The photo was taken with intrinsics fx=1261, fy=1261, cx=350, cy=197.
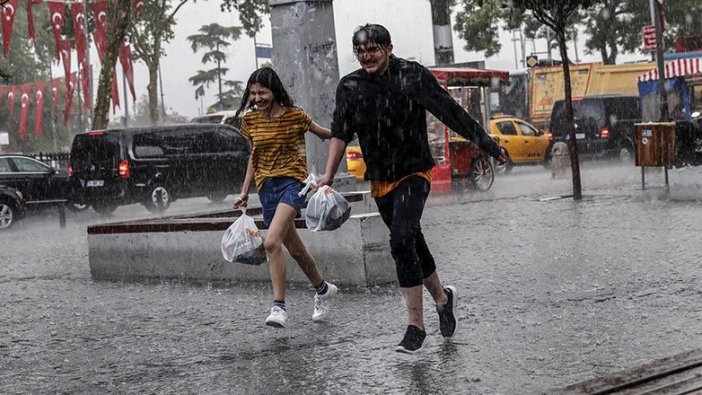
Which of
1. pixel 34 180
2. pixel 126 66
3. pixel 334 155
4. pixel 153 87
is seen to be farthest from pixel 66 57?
pixel 334 155

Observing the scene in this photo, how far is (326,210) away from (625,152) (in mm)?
27442

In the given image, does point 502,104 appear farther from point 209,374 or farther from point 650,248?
point 209,374

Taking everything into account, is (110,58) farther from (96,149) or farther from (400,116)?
(400,116)

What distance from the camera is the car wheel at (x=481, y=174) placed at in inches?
1025

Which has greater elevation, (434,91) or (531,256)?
(434,91)

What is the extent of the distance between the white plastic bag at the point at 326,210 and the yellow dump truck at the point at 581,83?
33923 millimetres

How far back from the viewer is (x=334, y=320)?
8625 mm

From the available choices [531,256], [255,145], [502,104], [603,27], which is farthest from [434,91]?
[603,27]

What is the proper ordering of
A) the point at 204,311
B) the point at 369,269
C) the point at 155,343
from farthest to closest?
the point at 369,269 → the point at 204,311 → the point at 155,343

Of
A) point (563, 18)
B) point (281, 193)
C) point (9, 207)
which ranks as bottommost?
point (9, 207)

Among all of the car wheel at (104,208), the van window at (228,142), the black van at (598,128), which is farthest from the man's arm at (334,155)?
the black van at (598,128)

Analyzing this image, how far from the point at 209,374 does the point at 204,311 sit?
278 cm

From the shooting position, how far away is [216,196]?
27969 millimetres

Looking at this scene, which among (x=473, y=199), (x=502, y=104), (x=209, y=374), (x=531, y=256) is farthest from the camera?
(x=502, y=104)
